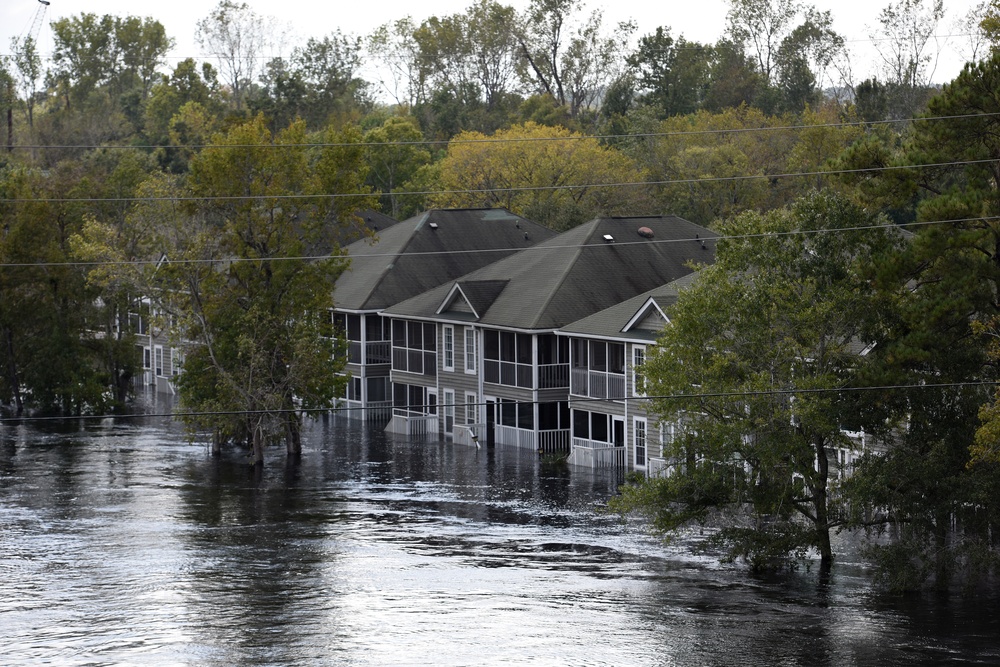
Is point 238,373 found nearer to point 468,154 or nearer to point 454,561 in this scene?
point 454,561

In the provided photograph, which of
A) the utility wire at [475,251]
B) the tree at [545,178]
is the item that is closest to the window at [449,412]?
the utility wire at [475,251]

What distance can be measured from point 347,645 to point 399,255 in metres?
41.1

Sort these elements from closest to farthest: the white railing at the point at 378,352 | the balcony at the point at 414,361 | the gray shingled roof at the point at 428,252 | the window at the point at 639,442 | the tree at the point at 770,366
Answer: the tree at the point at 770,366 < the window at the point at 639,442 < the balcony at the point at 414,361 < the gray shingled roof at the point at 428,252 < the white railing at the point at 378,352

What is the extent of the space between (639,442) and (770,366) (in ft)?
61.0

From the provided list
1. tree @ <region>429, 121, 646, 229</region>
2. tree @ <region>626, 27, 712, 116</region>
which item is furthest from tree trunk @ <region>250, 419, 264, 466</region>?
tree @ <region>626, 27, 712, 116</region>

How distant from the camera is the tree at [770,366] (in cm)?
3422

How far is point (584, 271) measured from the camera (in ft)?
197

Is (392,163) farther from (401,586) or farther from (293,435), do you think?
(401,586)

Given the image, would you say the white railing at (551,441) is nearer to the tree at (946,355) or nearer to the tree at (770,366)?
the tree at (770,366)

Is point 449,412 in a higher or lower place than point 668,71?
lower

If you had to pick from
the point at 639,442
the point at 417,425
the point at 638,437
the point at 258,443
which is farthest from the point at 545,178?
the point at 639,442

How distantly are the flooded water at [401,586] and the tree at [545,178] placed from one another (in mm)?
37468

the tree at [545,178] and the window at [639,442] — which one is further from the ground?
the tree at [545,178]

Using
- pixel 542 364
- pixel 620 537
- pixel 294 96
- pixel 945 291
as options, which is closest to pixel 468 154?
pixel 294 96
